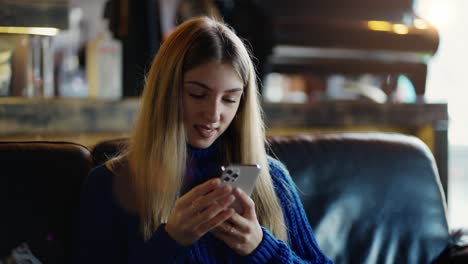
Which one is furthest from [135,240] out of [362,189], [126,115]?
[362,189]

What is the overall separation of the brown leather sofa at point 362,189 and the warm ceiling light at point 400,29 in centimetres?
96

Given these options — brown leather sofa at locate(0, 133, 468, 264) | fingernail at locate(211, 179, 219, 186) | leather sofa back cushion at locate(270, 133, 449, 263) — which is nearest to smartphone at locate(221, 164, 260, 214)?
fingernail at locate(211, 179, 219, 186)

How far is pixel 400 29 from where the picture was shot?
2799 millimetres

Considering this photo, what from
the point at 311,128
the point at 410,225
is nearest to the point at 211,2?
the point at 311,128

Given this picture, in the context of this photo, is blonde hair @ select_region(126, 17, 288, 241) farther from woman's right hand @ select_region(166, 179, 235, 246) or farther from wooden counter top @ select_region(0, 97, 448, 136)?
wooden counter top @ select_region(0, 97, 448, 136)

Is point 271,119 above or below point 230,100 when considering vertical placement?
below

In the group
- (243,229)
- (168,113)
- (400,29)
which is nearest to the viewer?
(243,229)

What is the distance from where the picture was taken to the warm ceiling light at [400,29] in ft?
9.11

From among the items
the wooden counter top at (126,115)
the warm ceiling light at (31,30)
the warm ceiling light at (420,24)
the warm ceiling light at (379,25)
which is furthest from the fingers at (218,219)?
the warm ceiling light at (420,24)

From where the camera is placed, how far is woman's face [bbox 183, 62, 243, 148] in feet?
4.19

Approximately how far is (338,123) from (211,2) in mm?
784

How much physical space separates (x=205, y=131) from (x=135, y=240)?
0.88 feet

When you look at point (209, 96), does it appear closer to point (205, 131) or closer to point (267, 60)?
point (205, 131)

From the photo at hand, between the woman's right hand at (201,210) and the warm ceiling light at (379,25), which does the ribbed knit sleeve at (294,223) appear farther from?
the warm ceiling light at (379,25)
